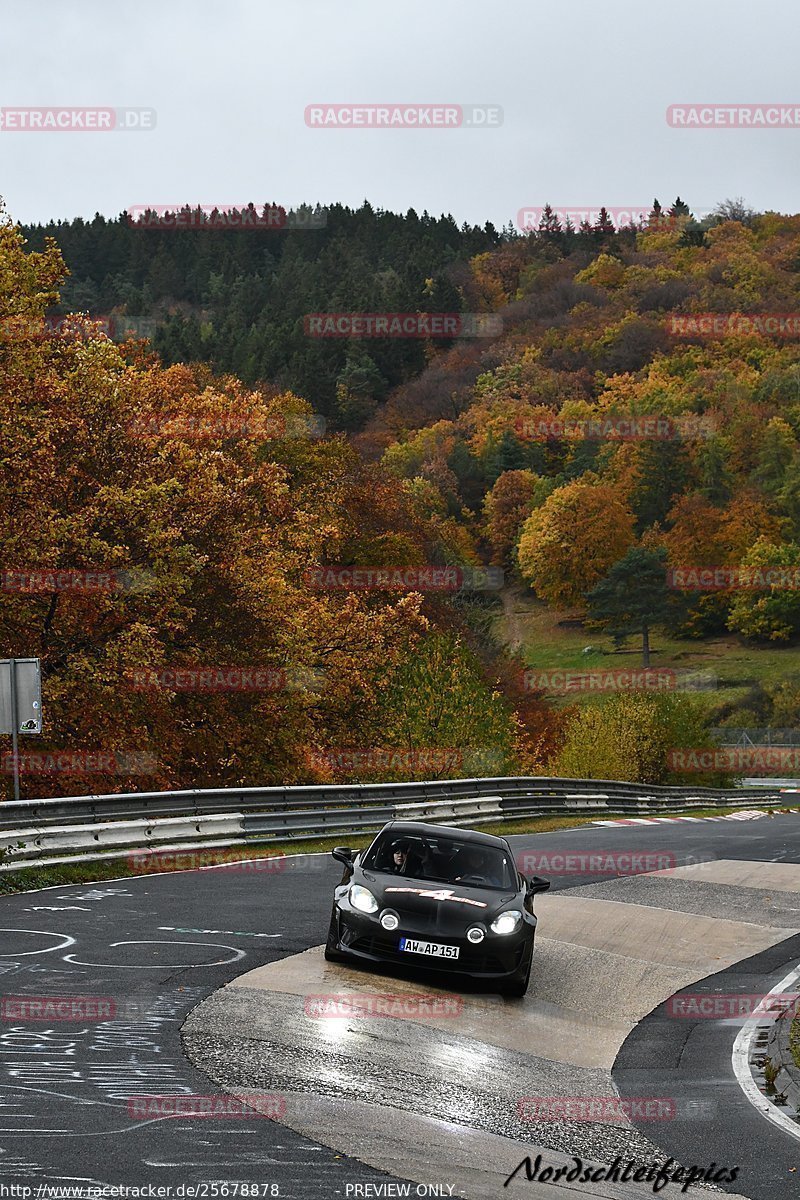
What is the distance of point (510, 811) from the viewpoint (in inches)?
1334

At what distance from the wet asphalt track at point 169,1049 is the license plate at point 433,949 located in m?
1.43

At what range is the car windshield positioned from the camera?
43.9 feet

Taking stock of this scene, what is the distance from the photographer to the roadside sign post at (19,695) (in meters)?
18.5

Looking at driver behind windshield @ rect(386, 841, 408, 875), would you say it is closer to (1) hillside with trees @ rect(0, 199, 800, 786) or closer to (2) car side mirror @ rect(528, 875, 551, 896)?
(2) car side mirror @ rect(528, 875, 551, 896)

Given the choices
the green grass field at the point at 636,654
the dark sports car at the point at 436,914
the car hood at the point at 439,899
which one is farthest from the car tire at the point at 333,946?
the green grass field at the point at 636,654

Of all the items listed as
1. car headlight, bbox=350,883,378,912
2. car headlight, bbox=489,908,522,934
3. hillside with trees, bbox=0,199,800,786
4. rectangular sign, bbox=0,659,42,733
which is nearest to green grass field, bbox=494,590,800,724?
hillside with trees, bbox=0,199,800,786

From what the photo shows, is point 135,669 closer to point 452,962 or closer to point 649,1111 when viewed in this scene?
point 452,962

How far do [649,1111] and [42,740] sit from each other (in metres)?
21.2

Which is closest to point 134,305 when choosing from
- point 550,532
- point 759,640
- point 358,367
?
point 358,367

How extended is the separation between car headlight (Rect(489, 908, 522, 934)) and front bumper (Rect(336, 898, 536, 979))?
0.15ft

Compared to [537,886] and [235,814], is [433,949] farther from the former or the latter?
[235,814]

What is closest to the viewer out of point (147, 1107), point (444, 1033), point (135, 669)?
point (147, 1107)

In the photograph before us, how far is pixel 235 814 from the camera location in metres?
23.1

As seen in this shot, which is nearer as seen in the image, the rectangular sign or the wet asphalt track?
the wet asphalt track
